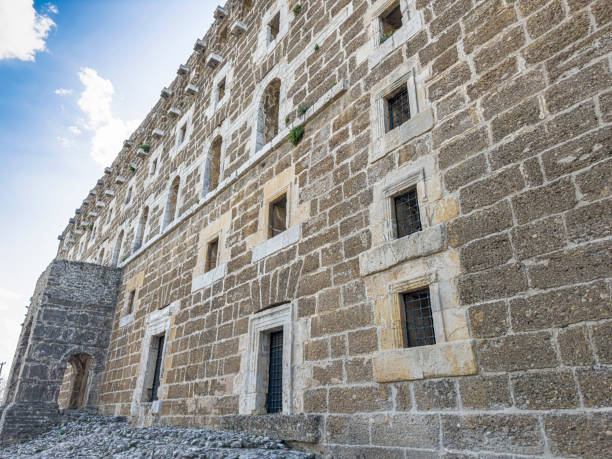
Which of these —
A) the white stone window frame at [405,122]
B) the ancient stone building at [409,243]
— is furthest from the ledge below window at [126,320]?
the white stone window frame at [405,122]

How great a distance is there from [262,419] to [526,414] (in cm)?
325

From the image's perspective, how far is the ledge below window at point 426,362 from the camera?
11.2 feet

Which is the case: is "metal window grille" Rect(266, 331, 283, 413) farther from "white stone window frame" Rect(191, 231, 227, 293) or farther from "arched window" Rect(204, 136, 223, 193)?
"arched window" Rect(204, 136, 223, 193)

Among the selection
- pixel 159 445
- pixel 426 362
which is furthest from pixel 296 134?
pixel 159 445

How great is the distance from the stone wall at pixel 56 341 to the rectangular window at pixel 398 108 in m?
10.2

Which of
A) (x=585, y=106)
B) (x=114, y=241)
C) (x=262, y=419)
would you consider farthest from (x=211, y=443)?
(x=114, y=241)

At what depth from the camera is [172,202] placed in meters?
11.3

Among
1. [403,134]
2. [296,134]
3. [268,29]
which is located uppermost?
[268,29]

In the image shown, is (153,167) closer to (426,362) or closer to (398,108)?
(398,108)

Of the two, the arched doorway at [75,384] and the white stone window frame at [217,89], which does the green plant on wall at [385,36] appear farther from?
the arched doorway at [75,384]

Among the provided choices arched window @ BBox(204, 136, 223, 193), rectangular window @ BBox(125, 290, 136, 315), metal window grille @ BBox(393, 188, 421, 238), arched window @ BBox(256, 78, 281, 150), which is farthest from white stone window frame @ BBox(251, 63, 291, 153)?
rectangular window @ BBox(125, 290, 136, 315)

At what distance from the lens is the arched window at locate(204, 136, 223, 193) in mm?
9508

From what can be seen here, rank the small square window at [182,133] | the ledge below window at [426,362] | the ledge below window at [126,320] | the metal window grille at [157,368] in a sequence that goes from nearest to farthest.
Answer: the ledge below window at [426,362] → the metal window grille at [157,368] → the ledge below window at [126,320] → the small square window at [182,133]

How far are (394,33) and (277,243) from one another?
3.11m
